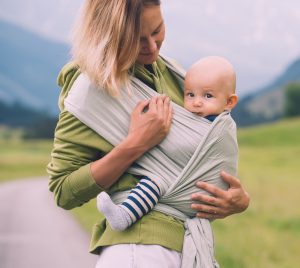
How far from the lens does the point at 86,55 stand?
287cm

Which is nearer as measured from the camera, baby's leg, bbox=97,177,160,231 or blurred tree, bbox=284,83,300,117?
baby's leg, bbox=97,177,160,231

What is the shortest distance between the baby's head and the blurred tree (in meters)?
61.0

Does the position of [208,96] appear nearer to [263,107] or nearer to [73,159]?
[73,159]

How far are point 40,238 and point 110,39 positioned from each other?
7895mm

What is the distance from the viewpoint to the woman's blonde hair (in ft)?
9.32

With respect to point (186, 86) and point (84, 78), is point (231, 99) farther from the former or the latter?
point (84, 78)

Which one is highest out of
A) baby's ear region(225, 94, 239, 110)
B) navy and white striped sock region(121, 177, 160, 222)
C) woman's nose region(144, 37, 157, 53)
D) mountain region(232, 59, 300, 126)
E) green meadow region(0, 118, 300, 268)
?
woman's nose region(144, 37, 157, 53)

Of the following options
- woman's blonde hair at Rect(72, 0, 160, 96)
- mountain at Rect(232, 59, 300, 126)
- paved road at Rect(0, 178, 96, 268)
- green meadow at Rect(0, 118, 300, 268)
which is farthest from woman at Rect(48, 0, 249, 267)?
mountain at Rect(232, 59, 300, 126)

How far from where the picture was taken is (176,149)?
291 cm

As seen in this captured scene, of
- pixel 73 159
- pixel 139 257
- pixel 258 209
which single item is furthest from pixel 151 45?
pixel 258 209

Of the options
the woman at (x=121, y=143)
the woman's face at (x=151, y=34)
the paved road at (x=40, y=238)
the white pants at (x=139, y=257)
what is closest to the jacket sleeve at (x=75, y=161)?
the woman at (x=121, y=143)

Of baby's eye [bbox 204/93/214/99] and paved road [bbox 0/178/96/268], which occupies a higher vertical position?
baby's eye [bbox 204/93/214/99]

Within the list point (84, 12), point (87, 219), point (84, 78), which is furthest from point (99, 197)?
point (87, 219)

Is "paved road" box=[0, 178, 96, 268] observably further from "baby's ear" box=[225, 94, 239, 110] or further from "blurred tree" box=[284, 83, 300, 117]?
"blurred tree" box=[284, 83, 300, 117]
